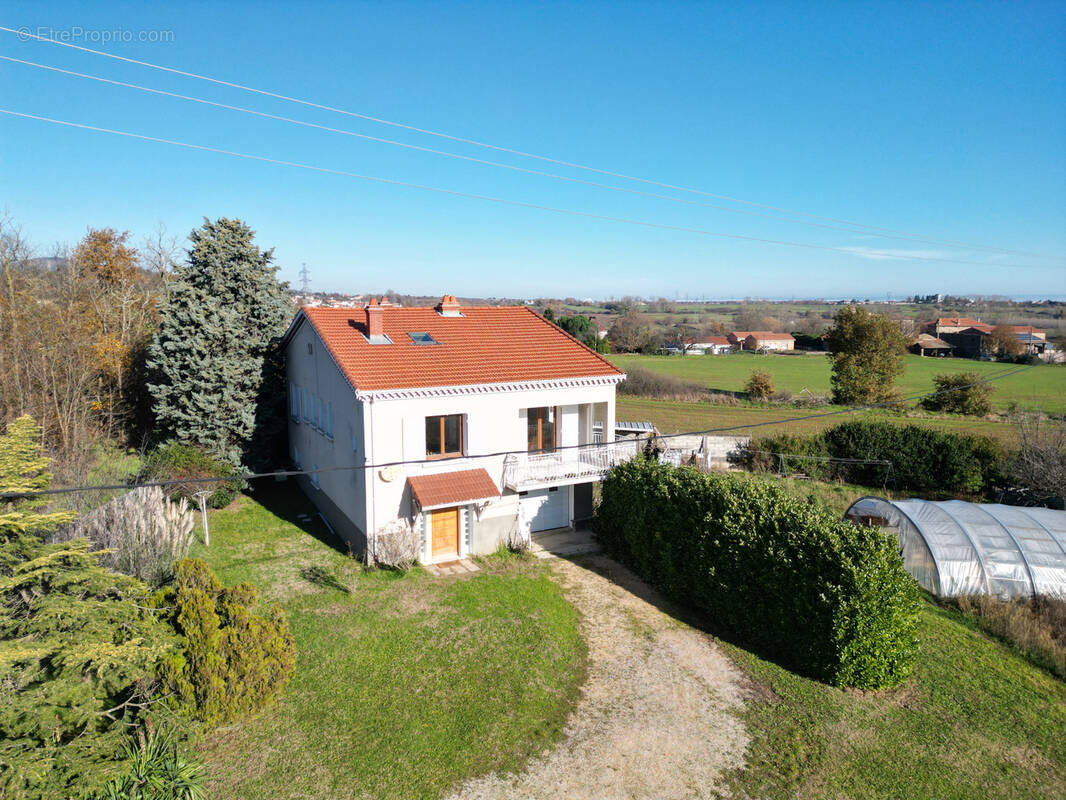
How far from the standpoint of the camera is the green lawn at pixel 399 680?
31.5 ft

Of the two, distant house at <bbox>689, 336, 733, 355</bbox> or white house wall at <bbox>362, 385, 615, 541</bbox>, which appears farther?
distant house at <bbox>689, 336, 733, 355</bbox>

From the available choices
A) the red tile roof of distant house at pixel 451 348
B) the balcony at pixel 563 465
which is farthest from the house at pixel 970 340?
the balcony at pixel 563 465

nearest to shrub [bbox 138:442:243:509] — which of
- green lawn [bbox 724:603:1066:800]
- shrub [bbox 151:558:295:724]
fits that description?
shrub [bbox 151:558:295:724]

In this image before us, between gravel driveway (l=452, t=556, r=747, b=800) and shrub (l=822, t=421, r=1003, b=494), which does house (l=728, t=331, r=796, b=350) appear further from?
gravel driveway (l=452, t=556, r=747, b=800)

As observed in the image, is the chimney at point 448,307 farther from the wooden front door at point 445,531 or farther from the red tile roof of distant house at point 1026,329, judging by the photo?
the red tile roof of distant house at point 1026,329

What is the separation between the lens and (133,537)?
43.4ft

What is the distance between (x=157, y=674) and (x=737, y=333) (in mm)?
103443

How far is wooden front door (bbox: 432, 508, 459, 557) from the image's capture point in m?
18.4

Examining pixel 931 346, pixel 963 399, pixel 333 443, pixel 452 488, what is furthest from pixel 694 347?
pixel 452 488

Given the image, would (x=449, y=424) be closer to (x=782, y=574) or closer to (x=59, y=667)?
(x=782, y=574)

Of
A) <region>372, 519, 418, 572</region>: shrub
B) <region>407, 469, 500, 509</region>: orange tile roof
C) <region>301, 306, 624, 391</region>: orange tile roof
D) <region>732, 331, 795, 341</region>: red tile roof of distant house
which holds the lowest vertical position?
<region>372, 519, 418, 572</region>: shrub

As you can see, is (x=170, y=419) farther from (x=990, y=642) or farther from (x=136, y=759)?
(x=990, y=642)

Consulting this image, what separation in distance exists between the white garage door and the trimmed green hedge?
14.3ft

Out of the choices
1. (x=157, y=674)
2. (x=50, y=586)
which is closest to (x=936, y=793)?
(x=157, y=674)
